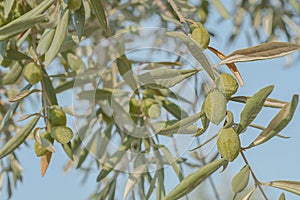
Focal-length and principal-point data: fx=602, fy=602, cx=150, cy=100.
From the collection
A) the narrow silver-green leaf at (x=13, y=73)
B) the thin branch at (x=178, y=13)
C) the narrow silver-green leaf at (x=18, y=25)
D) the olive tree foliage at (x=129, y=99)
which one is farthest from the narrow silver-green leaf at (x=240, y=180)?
the narrow silver-green leaf at (x=13, y=73)

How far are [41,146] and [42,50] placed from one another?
120 millimetres

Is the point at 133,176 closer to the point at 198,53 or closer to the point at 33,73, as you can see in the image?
the point at 33,73

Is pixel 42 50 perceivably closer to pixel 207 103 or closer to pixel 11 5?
pixel 11 5

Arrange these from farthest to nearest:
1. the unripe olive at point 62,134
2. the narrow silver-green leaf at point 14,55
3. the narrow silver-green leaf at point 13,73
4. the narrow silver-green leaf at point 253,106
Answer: the narrow silver-green leaf at point 13,73, the narrow silver-green leaf at point 14,55, the unripe olive at point 62,134, the narrow silver-green leaf at point 253,106

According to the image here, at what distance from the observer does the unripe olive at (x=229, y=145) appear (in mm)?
491

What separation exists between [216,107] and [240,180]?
0.23ft

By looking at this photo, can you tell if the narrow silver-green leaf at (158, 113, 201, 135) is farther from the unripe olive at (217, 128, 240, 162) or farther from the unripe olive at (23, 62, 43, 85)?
the unripe olive at (23, 62, 43, 85)

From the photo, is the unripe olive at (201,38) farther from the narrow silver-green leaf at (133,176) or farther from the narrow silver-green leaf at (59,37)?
the narrow silver-green leaf at (133,176)

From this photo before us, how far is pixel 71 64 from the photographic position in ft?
2.89

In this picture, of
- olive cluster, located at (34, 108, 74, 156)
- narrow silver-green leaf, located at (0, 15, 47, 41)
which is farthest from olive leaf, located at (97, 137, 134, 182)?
narrow silver-green leaf, located at (0, 15, 47, 41)

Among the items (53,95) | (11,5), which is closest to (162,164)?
(53,95)

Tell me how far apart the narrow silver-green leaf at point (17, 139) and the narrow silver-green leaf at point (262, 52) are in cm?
25

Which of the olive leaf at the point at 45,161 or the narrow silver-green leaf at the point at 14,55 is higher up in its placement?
the narrow silver-green leaf at the point at 14,55

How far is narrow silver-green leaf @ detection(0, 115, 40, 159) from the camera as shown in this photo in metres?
0.67
